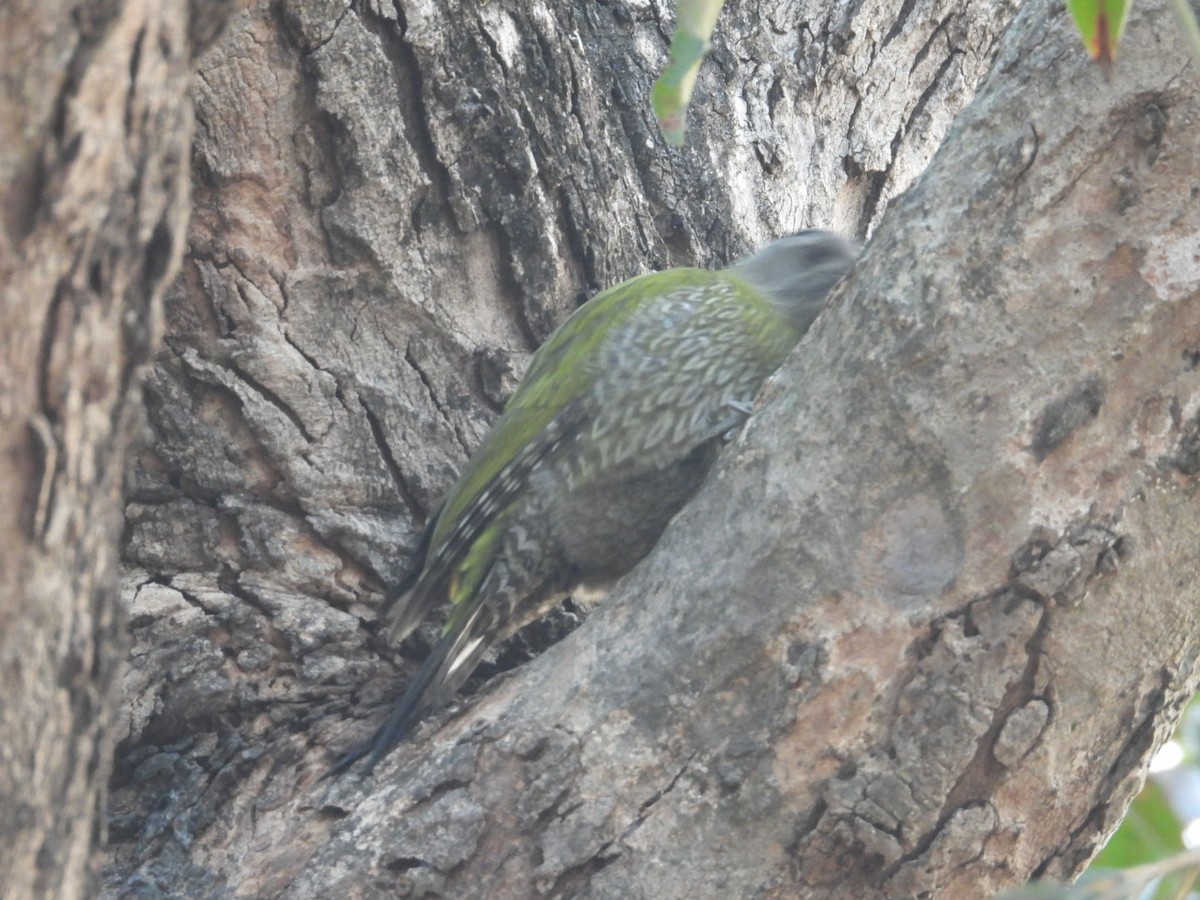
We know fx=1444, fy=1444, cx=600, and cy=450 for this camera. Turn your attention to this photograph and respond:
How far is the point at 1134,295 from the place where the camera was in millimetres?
1854

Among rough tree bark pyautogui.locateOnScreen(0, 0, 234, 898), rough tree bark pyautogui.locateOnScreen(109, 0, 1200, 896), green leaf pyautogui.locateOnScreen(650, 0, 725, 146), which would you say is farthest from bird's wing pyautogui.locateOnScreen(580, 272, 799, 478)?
rough tree bark pyautogui.locateOnScreen(0, 0, 234, 898)

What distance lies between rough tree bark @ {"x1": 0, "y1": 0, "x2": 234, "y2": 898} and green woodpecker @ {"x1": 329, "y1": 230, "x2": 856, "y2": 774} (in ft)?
5.04

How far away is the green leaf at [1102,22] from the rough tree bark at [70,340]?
808 mm

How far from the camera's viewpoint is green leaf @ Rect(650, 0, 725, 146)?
1.41 m

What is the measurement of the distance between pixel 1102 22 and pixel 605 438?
1.66 meters

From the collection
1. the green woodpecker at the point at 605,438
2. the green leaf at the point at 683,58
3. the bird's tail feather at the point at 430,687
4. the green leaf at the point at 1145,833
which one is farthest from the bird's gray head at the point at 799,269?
the green leaf at the point at 683,58

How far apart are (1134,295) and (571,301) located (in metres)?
1.48

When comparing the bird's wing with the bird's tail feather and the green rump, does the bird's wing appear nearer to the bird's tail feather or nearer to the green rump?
the green rump

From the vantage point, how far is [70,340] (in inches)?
43.2

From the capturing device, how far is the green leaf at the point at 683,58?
1.41 metres

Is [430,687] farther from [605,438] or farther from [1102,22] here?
[1102,22]

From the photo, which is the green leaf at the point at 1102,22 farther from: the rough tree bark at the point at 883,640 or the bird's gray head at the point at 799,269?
the bird's gray head at the point at 799,269

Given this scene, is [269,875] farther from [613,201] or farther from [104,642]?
[613,201]

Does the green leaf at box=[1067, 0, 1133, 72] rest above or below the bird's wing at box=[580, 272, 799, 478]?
below
